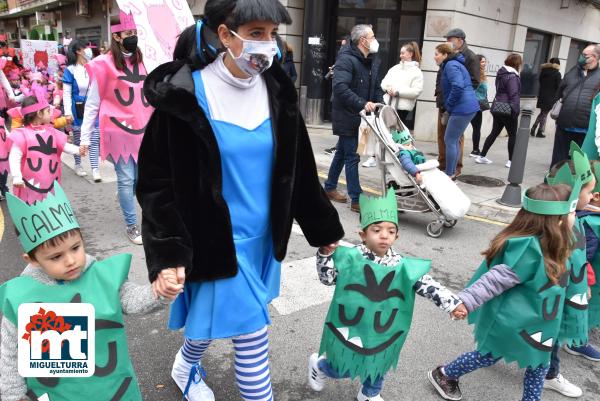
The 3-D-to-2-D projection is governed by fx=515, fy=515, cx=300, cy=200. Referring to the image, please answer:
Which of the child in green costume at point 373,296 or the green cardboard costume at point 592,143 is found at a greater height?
the green cardboard costume at point 592,143

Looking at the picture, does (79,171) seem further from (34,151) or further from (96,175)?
(34,151)

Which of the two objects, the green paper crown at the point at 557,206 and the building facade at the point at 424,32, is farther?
the building facade at the point at 424,32

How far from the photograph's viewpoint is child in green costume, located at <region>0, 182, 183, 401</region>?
191 centimetres

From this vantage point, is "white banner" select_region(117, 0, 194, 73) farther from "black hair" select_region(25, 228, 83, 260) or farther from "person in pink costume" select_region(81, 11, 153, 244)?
"black hair" select_region(25, 228, 83, 260)

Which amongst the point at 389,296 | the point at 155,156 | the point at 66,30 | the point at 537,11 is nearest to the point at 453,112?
the point at 389,296

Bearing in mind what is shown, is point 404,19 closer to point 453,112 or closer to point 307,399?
point 453,112

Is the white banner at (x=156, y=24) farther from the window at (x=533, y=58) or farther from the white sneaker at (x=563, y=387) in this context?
the window at (x=533, y=58)

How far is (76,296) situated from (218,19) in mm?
1184

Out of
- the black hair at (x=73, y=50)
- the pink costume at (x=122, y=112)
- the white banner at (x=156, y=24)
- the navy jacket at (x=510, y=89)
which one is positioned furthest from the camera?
the navy jacket at (x=510, y=89)

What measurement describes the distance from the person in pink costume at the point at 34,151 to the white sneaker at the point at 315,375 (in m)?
3.22

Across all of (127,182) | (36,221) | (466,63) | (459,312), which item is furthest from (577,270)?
(466,63)

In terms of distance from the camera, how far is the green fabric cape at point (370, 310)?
94.0 inches

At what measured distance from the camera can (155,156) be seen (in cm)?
204

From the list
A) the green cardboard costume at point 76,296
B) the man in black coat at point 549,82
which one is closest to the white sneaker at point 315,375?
the green cardboard costume at point 76,296
